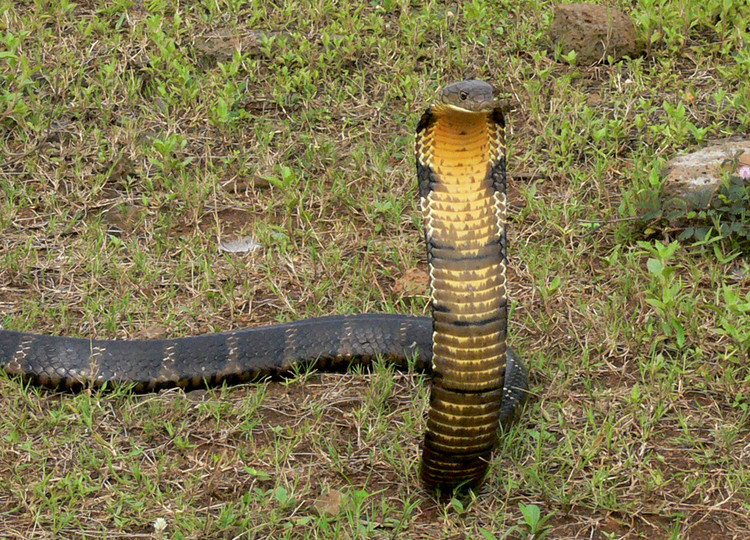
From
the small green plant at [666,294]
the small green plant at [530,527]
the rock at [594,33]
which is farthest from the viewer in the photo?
the rock at [594,33]

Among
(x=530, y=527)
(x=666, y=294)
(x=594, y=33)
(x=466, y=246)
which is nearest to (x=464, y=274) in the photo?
(x=466, y=246)

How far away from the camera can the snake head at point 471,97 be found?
10.9 feet

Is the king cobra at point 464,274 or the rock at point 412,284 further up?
the king cobra at point 464,274

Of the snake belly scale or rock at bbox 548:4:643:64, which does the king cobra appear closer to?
the snake belly scale

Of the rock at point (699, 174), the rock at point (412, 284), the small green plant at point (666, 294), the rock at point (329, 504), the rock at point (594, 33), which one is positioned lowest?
the rock at point (329, 504)

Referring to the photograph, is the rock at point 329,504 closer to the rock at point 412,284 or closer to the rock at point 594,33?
the rock at point 412,284

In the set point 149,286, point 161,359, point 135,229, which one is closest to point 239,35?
point 135,229

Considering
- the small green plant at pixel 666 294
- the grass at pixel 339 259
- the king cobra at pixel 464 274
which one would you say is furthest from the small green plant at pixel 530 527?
the small green plant at pixel 666 294

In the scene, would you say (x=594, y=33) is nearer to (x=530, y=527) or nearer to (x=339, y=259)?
(x=339, y=259)

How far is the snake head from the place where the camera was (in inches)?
130

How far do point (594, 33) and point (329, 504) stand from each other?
4022mm

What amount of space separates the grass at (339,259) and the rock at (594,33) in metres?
0.11

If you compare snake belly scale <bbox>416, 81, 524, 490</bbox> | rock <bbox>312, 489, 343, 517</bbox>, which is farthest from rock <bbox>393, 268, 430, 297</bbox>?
snake belly scale <bbox>416, 81, 524, 490</bbox>

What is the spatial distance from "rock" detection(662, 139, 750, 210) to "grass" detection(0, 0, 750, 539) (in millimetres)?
145
